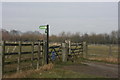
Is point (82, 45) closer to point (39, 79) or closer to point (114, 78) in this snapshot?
point (114, 78)

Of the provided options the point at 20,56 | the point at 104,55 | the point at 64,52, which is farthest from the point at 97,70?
the point at 104,55

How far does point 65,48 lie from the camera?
41.0 feet

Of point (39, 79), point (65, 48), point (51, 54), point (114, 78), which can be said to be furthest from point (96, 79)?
point (65, 48)

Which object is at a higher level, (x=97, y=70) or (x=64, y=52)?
(x=64, y=52)

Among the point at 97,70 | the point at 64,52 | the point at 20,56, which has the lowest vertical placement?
the point at 97,70

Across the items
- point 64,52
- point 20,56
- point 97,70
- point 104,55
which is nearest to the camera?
point 20,56

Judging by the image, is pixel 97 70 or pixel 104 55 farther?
pixel 104 55

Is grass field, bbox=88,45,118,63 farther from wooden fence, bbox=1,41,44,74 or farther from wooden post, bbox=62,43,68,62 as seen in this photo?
wooden fence, bbox=1,41,44,74

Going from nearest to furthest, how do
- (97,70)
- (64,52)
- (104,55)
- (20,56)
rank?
(20,56), (97,70), (64,52), (104,55)

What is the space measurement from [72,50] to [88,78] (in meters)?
7.15

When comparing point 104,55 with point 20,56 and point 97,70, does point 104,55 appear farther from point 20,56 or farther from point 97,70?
point 20,56

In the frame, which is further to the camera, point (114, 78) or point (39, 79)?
point (114, 78)

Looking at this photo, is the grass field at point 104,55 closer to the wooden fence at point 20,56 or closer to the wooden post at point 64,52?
the wooden post at point 64,52

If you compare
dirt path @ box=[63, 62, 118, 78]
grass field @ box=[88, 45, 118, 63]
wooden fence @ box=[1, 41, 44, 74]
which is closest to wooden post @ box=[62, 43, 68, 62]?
dirt path @ box=[63, 62, 118, 78]
